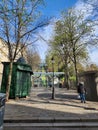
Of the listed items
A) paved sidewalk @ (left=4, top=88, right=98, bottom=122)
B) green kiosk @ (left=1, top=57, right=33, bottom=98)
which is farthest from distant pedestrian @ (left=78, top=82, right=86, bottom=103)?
green kiosk @ (left=1, top=57, right=33, bottom=98)

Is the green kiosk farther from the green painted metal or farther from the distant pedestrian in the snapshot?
the distant pedestrian

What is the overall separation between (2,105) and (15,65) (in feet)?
42.6

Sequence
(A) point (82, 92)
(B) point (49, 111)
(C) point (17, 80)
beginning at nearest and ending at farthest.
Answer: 1. (B) point (49, 111)
2. (A) point (82, 92)
3. (C) point (17, 80)

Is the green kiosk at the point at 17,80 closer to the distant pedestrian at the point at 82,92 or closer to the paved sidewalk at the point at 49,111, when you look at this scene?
the paved sidewalk at the point at 49,111

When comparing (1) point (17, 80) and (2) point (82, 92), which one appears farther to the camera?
(1) point (17, 80)

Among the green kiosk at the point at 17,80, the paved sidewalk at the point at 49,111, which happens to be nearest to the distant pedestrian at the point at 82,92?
the paved sidewalk at the point at 49,111

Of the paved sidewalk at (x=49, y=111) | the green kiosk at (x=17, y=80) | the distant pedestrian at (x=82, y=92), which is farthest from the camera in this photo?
the green kiosk at (x=17, y=80)

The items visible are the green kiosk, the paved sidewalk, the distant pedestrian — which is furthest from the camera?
the green kiosk

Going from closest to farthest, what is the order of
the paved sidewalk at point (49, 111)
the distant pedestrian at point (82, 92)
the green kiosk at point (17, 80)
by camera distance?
the paved sidewalk at point (49, 111) < the distant pedestrian at point (82, 92) < the green kiosk at point (17, 80)

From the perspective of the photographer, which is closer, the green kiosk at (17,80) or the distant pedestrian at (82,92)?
the distant pedestrian at (82,92)

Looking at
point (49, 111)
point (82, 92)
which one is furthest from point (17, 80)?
point (49, 111)

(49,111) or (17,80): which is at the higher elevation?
(17,80)

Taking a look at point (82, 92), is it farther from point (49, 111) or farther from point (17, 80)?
point (17, 80)

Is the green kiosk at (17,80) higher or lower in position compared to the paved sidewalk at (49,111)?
higher
